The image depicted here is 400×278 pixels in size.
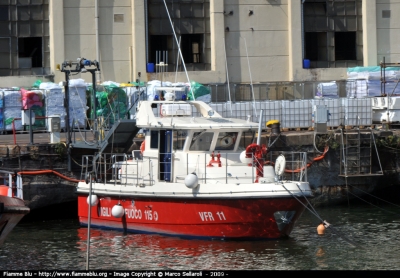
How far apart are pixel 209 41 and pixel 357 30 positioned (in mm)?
5150

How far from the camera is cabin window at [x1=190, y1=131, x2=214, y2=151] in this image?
19469 mm

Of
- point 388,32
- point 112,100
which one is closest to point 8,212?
point 112,100

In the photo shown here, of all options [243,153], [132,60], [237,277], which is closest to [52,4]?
[132,60]

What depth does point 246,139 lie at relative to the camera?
20.0 meters

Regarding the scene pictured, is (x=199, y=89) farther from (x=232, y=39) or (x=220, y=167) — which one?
(x=220, y=167)

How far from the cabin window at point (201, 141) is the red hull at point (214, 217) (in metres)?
1.37

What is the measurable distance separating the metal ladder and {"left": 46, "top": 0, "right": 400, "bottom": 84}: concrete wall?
6706 millimetres

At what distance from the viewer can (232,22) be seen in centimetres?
3020

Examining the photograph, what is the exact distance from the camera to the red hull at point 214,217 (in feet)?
58.5

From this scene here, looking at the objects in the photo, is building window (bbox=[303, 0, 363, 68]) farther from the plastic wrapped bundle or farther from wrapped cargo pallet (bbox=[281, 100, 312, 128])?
the plastic wrapped bundle

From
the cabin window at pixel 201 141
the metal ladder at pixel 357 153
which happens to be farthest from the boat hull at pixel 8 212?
the metal ladder at pixel 357 153

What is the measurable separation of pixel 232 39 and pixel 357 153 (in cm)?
818

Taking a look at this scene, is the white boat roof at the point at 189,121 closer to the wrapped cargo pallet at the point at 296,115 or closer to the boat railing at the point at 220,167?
the boat railing at the point at 220,167

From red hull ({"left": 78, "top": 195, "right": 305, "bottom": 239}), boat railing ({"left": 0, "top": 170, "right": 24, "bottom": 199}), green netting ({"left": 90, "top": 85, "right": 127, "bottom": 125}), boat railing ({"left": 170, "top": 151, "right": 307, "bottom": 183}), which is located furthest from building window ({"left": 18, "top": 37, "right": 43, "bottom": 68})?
boat railing ({"left": 170, "top": 151, "right": 307, "bottom": 183})
